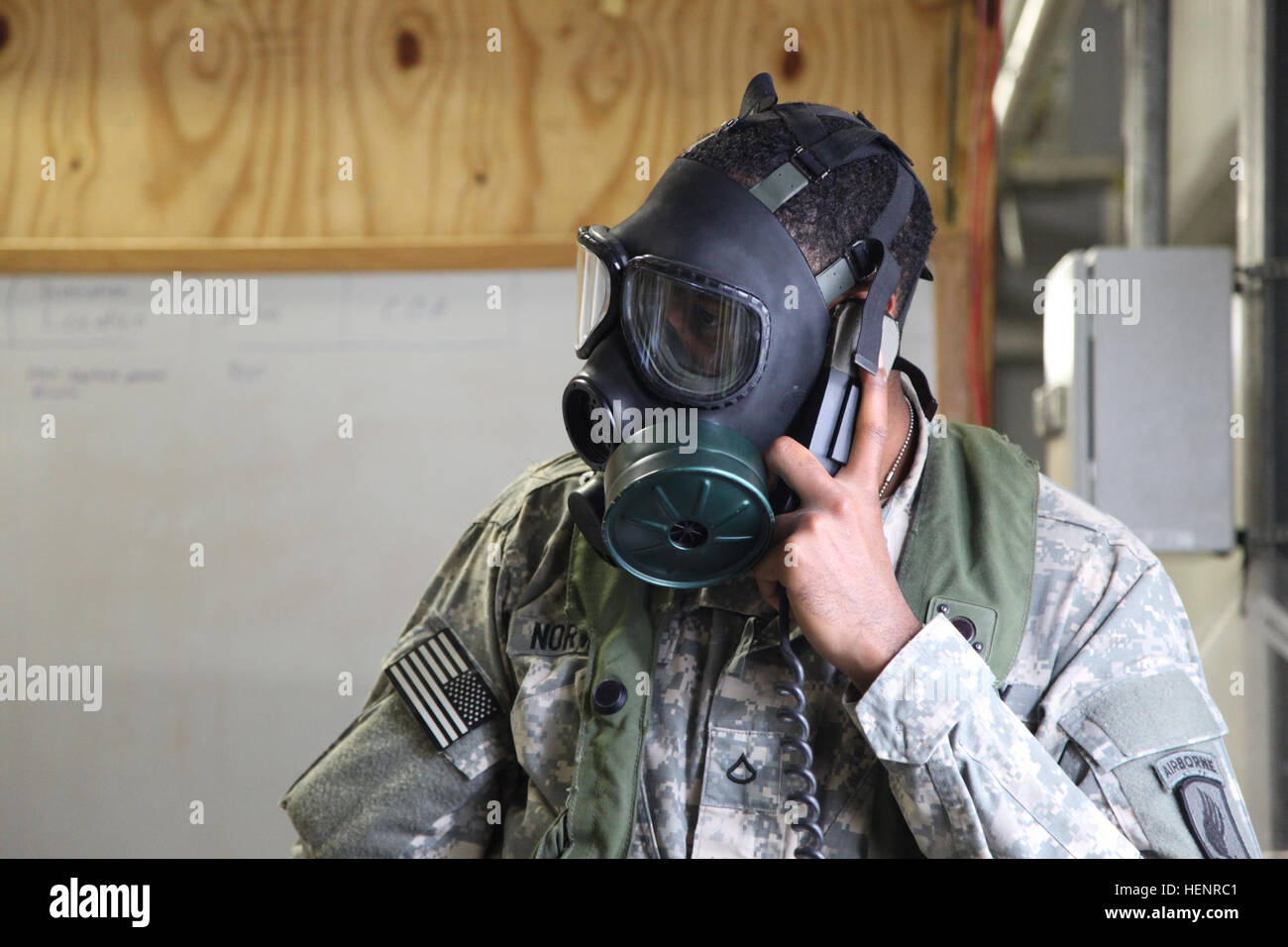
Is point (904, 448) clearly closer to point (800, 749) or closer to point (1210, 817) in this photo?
point (800, 749)

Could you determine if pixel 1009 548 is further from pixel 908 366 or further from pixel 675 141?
pixel 675 141

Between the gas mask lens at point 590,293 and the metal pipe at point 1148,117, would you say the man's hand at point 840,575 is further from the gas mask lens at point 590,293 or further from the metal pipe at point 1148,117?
the metal pipe at point 1148,117

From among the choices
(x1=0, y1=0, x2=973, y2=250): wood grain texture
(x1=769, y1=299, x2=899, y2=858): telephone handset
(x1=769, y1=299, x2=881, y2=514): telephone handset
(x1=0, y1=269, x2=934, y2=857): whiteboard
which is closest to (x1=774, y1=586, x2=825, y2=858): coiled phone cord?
(x1=769, y1=299, x2=899, y2=858): telephone handset

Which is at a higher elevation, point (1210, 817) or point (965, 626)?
point (965, 626)

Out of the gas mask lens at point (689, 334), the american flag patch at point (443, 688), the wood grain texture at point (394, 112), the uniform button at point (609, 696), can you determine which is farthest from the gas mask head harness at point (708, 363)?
the wood grain texture at point (394, 112)

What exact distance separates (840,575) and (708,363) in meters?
0.23

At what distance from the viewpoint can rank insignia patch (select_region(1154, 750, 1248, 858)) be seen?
3.19 ft

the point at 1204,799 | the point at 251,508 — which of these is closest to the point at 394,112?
the point at 251,508

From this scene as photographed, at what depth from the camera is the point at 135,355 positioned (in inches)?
97.2

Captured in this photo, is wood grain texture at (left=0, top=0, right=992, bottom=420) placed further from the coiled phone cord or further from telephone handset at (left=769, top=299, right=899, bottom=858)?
the coiled phone cord

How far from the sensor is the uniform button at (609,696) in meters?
1.07

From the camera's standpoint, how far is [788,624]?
1.04 meters

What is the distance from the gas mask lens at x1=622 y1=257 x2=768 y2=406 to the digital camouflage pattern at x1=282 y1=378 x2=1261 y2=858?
0.23 m
